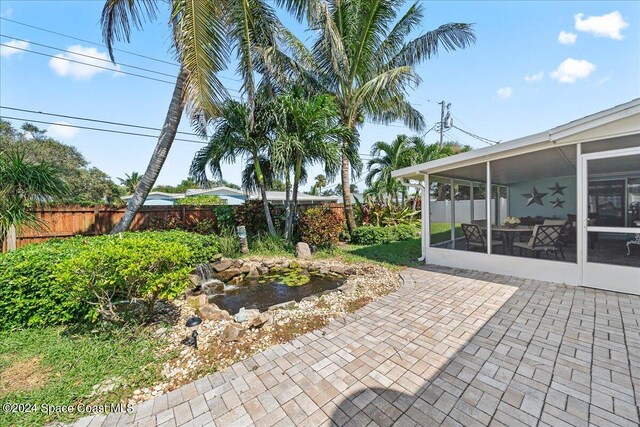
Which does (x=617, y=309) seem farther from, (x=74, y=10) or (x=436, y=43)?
(x=74, y=10)

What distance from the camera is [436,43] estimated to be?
30.3ft

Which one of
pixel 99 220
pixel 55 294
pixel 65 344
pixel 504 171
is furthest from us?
pixel 99 220

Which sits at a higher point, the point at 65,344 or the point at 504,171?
the point at 504,171

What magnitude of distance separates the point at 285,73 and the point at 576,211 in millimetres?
8729

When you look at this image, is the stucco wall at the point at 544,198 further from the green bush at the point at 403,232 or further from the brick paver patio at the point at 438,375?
the brick paver patio at the point at 438,375

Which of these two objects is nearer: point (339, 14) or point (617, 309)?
point (617, 309)

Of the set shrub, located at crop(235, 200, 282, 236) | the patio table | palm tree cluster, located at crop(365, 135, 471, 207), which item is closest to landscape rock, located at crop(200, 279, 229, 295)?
shrub, located at crop(235, 200, 282, 236)

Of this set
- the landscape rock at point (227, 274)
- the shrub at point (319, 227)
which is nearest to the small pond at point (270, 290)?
the landscape rock at point (227, 274)

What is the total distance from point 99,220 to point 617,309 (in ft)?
40.3

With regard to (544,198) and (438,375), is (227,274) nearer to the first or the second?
(438,375)

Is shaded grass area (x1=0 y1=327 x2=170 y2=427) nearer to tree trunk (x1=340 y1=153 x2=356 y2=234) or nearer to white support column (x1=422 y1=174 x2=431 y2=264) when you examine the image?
white support column (x1=422 y1=174 x2=431 y2=264)

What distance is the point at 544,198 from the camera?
9.23 meters

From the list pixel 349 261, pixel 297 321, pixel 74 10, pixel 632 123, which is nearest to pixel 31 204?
pixel 297 321

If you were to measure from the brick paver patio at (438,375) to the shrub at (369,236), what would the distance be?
611 cm
